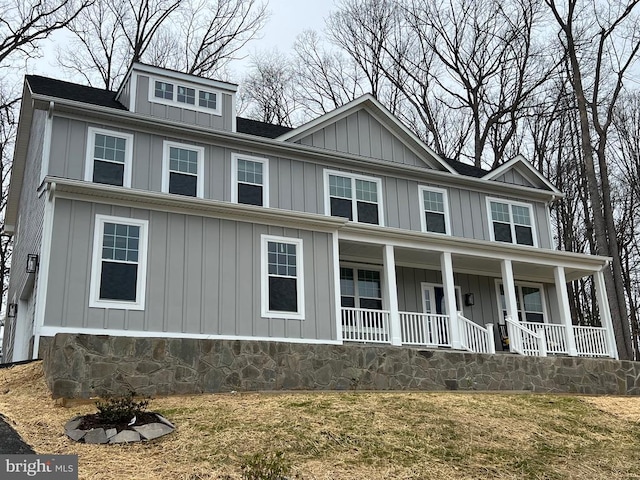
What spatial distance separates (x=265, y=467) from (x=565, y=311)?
11860 mm

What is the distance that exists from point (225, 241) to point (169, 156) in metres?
3.00

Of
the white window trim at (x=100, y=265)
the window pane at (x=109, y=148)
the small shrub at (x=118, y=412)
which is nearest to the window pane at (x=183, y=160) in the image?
the window pane at (x=109, y=148)

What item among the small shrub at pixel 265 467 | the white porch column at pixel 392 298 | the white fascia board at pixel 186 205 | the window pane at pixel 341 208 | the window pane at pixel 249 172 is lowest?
the small shrub at pixel 265 467

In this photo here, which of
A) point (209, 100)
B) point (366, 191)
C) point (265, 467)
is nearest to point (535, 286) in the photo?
point (366, 191)

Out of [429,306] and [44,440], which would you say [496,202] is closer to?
[429,306]

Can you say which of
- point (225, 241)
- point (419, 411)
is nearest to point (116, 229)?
point (225, 241)

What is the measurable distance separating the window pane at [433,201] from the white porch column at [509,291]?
2326mm

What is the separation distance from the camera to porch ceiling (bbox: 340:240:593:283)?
15.2 metres

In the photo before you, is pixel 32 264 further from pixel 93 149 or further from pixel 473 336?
pixel 473 336

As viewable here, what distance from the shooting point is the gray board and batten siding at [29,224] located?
13.4 meters

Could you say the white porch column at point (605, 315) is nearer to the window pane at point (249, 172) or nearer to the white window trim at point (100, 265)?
the window pane at point (249, 172)

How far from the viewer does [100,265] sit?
11156 mm

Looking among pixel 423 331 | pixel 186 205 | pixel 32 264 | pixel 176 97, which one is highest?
pixel 176 97

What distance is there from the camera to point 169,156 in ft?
46.1
